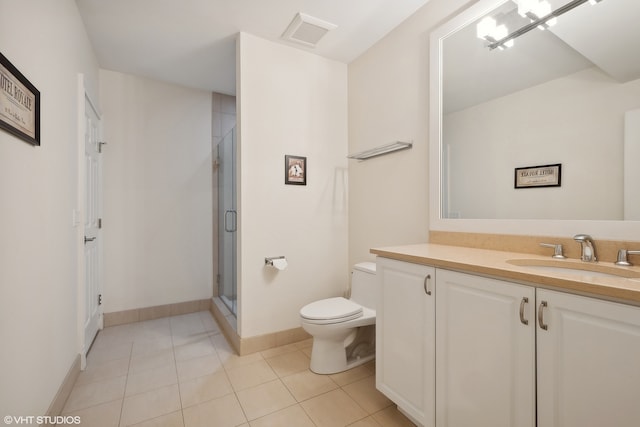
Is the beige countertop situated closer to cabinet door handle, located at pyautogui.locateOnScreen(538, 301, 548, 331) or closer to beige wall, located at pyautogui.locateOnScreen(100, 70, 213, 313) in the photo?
cabinet door handle, located at pyautogui.locateOnScreen(538, 301, 548, 331)

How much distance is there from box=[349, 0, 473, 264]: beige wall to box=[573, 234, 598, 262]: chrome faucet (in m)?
0.84

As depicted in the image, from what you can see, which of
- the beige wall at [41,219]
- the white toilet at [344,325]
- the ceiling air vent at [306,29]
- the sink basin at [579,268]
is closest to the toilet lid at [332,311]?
the white toilet at [344,325]

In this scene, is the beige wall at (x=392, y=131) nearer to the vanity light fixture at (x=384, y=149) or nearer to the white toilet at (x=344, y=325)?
the vanity light fixture at (x=384, y=149)

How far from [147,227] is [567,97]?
3489 millimetres

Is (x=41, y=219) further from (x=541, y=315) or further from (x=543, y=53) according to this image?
(x=543, y=53)

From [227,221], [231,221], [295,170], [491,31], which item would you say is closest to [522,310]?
[491,31]

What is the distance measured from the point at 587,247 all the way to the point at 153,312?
3.51 m

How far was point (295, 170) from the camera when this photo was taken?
8.10 feet

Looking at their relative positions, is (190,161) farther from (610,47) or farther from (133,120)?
(610,47)

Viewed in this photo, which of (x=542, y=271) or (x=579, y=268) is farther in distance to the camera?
(x=579, y=268)

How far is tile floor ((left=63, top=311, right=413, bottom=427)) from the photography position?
1526mm

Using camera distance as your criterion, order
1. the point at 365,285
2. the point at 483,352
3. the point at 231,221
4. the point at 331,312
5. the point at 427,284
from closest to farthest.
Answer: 1. the point at 483,352
2. the point at 427,284
3. the point at 331,312
4. the point at 365,285
5. the point at 231,221

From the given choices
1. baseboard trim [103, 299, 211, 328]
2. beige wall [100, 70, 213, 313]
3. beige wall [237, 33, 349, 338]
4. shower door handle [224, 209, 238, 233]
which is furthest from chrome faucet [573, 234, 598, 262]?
baseboard trim [103, 299, 211, 328]

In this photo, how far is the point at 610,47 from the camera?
47.8 inches
